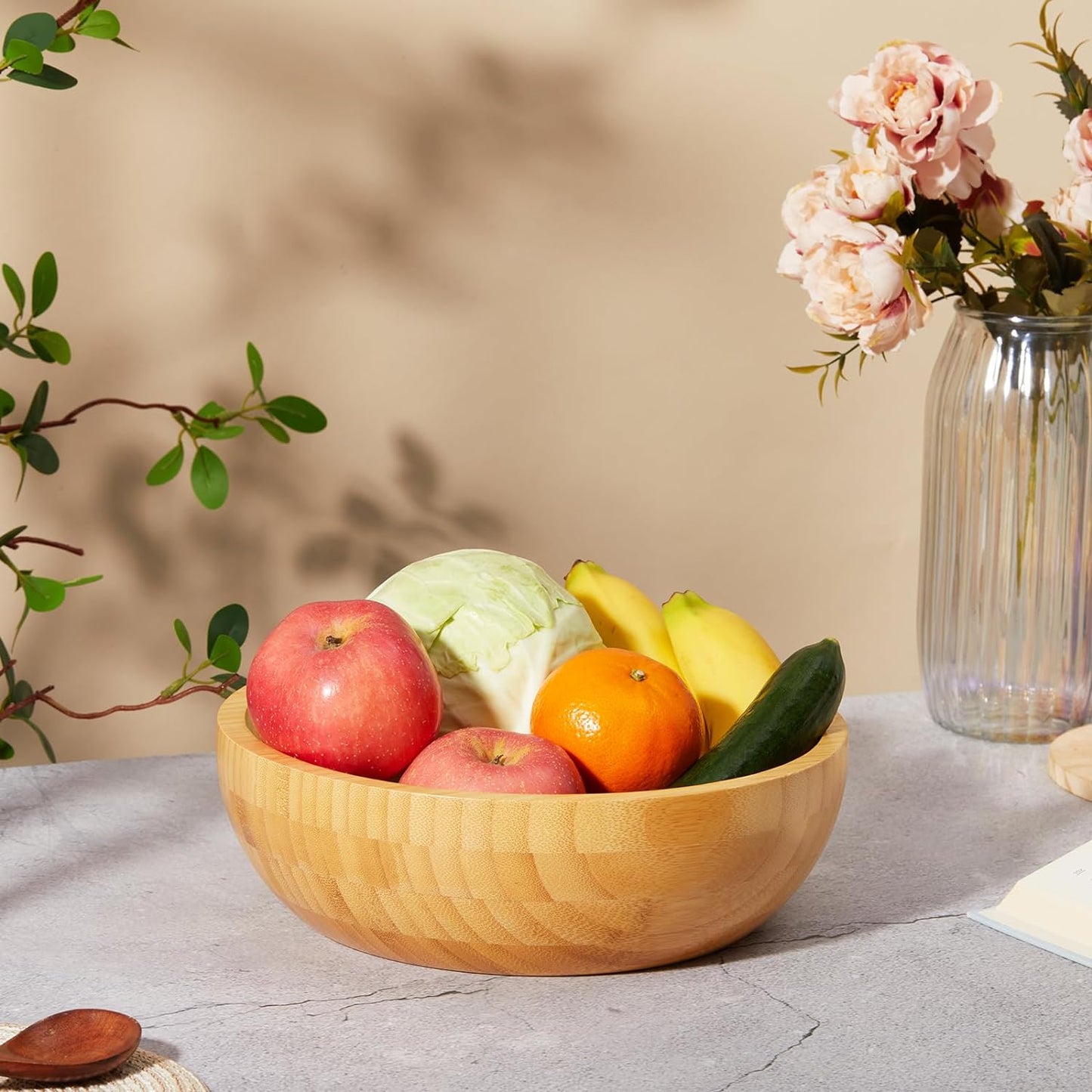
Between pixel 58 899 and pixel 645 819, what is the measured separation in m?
0.39

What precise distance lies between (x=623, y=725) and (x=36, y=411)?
631 mm

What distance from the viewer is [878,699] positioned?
1.33 meters

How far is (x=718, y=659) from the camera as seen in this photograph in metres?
0.93

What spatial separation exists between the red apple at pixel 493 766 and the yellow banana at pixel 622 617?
0.71 feet

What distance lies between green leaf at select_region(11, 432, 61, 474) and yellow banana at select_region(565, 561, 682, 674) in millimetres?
464

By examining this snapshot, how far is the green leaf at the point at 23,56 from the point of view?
3.07 feet

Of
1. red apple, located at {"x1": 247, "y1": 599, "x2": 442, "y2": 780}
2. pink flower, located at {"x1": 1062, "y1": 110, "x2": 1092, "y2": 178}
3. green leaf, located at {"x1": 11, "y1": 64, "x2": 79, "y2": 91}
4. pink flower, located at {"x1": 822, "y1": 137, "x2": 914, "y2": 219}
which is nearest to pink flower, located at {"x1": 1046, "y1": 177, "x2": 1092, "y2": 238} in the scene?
pink flower, located at {"x1": 1062, "y1": 110, "x2": 1092, "y2": 178}

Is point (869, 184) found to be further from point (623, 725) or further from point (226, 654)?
point (226, 654)

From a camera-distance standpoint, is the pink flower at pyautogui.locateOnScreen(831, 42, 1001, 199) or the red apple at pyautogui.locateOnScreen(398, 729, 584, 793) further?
the pink flower at pyautogui.locateOnScreen(831, 42, 1001, 199)

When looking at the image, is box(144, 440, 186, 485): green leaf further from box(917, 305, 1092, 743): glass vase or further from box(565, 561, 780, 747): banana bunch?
box(917, 305, 1092, 743): glass vase

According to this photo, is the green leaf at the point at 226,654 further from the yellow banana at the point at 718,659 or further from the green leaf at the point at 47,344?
the yellow banana at the point at 718,659

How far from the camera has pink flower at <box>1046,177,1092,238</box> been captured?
3.34 feet

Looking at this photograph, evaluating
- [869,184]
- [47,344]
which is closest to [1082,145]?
[869,184]

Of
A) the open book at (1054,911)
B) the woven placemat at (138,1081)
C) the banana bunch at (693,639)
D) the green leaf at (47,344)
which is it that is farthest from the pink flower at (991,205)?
the woven placemat at (138,1081)
